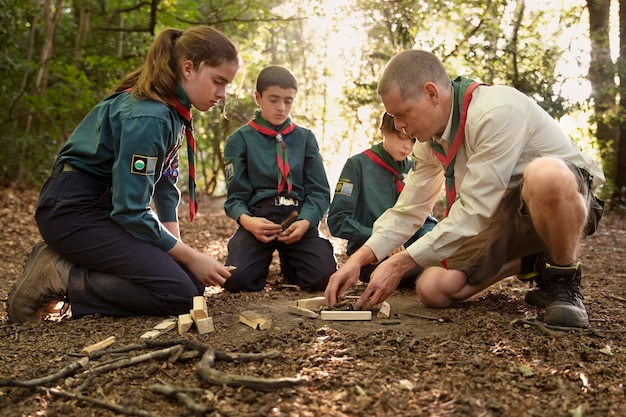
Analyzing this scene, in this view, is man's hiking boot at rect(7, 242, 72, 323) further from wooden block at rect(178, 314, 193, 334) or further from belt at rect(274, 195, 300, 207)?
belt at rect(274, 195, 300, 207)

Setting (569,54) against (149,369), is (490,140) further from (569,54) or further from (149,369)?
(569,54)

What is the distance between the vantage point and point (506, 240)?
3186mm

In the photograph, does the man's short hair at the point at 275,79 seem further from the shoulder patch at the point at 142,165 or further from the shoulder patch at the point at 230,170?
the shoulder patch at the point at 142,165

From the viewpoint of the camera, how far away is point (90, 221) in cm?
305

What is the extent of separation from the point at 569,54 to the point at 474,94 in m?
5.93

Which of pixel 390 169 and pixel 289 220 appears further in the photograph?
pixel 390 169

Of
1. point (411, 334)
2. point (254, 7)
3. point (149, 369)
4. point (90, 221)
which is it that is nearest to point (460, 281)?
point (411, 334)

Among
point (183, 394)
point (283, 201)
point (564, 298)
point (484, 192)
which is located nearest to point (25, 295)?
point (183, 394)

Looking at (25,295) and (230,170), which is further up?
(230,170)

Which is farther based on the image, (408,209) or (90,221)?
(408,209)

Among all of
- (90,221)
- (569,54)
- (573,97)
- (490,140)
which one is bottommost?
(90,221)

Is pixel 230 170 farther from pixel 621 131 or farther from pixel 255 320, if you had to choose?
pixel 621 131

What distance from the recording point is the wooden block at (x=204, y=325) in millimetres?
2676

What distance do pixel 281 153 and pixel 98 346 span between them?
2148 millimetres
